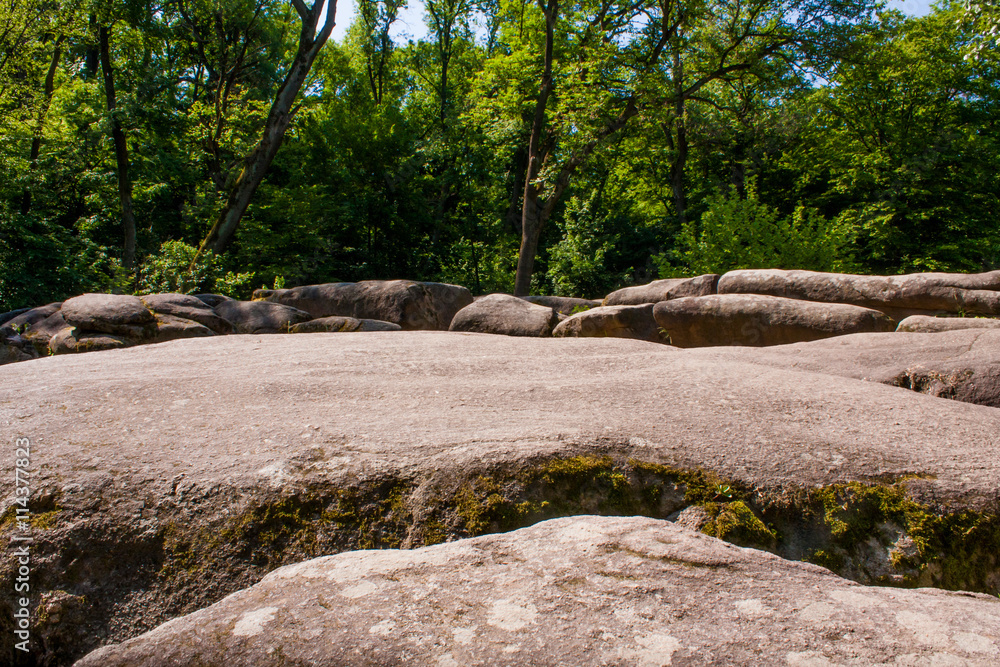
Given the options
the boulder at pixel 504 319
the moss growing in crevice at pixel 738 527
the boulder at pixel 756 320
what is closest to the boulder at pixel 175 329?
the boulder at pixel 504 319

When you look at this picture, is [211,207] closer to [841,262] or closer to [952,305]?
[841,262]

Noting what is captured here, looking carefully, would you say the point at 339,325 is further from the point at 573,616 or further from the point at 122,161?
the point at 122,161

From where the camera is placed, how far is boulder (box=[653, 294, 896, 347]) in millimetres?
6789

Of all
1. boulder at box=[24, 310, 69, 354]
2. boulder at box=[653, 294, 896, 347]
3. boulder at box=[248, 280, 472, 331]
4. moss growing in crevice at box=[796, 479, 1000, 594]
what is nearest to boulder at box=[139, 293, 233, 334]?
boulder at box=[24, 310, 69, 354]

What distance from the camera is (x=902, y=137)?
20328 mm

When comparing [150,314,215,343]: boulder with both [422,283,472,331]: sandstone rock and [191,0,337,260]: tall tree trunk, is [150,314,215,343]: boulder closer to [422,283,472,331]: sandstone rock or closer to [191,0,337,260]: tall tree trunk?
[422,283,472,331]: sandstone rock

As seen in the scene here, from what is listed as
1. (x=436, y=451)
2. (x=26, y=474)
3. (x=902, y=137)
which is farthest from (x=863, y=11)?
(x=26, y=474)

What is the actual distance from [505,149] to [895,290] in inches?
695

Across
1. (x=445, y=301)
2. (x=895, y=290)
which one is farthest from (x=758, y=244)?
(x=445, y=301)

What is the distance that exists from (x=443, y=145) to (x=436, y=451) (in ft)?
69.3

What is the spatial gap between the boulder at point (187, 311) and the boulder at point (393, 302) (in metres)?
1.80

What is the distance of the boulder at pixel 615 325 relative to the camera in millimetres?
8469

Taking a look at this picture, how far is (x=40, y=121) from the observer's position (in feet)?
56.7

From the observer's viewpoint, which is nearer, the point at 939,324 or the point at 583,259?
the point at 939,324
